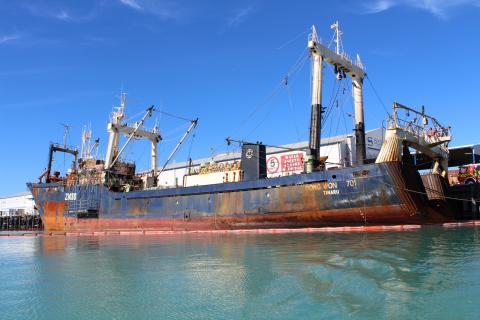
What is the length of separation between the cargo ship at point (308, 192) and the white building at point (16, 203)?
213 ft

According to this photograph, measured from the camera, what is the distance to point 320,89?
27.4m

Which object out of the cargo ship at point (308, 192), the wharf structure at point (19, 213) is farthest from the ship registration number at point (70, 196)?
the wharf structure at point (19, 213)

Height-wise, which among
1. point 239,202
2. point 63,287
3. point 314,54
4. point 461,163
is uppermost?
point 314,54

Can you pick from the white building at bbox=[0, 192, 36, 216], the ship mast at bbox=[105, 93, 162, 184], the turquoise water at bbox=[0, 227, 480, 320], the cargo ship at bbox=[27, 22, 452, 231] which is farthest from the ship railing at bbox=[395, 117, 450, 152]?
the white building at bbox=[0, 192, 36, 216]

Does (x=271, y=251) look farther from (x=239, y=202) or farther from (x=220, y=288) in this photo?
(x=239, y=202)

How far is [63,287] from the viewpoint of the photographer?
33.6ft

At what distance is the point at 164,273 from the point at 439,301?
726cm

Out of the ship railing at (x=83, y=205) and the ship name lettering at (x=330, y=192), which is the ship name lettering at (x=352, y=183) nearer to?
the ship name lettering at (x=330, y=192)

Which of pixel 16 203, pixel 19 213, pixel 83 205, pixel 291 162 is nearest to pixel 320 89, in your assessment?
pixel 291 162

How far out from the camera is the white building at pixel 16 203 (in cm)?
9712

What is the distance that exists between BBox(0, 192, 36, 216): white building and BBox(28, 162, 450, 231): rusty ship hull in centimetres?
6915

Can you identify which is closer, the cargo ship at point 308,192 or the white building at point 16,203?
the cargo ship at point 308,192

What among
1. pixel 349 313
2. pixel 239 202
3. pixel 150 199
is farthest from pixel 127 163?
pixel 349 313

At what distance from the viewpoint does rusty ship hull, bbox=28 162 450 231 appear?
23.4 m
